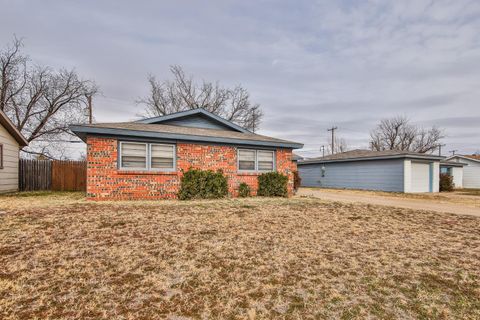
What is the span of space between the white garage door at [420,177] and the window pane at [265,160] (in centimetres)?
1238

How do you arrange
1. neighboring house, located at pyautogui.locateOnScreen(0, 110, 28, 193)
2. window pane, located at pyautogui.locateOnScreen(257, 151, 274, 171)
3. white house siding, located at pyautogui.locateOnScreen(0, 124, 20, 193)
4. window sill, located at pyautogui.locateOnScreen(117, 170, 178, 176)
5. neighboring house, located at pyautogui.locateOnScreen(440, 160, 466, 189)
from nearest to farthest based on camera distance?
window sill, located at pyautogui.locateOnScreen(117, 170, 178, 176) → neighboring house, located at pyautogui.locateOnScreen(0, 110, 28, 193) → white house siding, located at pyautogui.locateOnScreen(0, 124, 20, 193) → window pane, located at pyautogui.locateOnScreen(257, 151, 274, 171) → neighboring house, located at pyautogui.locateOnScreen(440, 160, 466, 189)

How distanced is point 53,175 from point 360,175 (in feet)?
69.3

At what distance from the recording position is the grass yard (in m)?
2.49

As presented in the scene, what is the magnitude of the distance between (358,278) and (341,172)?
19.7 meters

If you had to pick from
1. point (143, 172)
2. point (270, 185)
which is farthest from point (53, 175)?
point (270, 185)

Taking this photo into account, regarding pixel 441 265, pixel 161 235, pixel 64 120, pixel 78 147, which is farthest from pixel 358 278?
pixel 78 147

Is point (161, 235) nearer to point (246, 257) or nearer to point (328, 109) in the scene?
point (246, 257)

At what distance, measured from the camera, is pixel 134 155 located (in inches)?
390

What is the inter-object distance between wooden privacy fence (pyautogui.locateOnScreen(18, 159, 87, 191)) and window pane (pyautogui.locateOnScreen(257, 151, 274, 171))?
1003cm

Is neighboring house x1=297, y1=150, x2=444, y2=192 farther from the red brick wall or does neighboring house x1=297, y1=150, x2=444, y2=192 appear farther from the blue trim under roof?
the red brick wall

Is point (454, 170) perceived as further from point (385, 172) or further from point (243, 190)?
point (243, 190)

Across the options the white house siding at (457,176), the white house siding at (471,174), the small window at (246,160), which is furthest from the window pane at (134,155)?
the white house siding at (471,174)

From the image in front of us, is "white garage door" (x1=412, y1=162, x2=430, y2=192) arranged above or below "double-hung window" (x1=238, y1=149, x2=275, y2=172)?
below

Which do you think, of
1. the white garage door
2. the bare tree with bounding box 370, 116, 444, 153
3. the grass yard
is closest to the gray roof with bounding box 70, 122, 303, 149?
the grass yard
